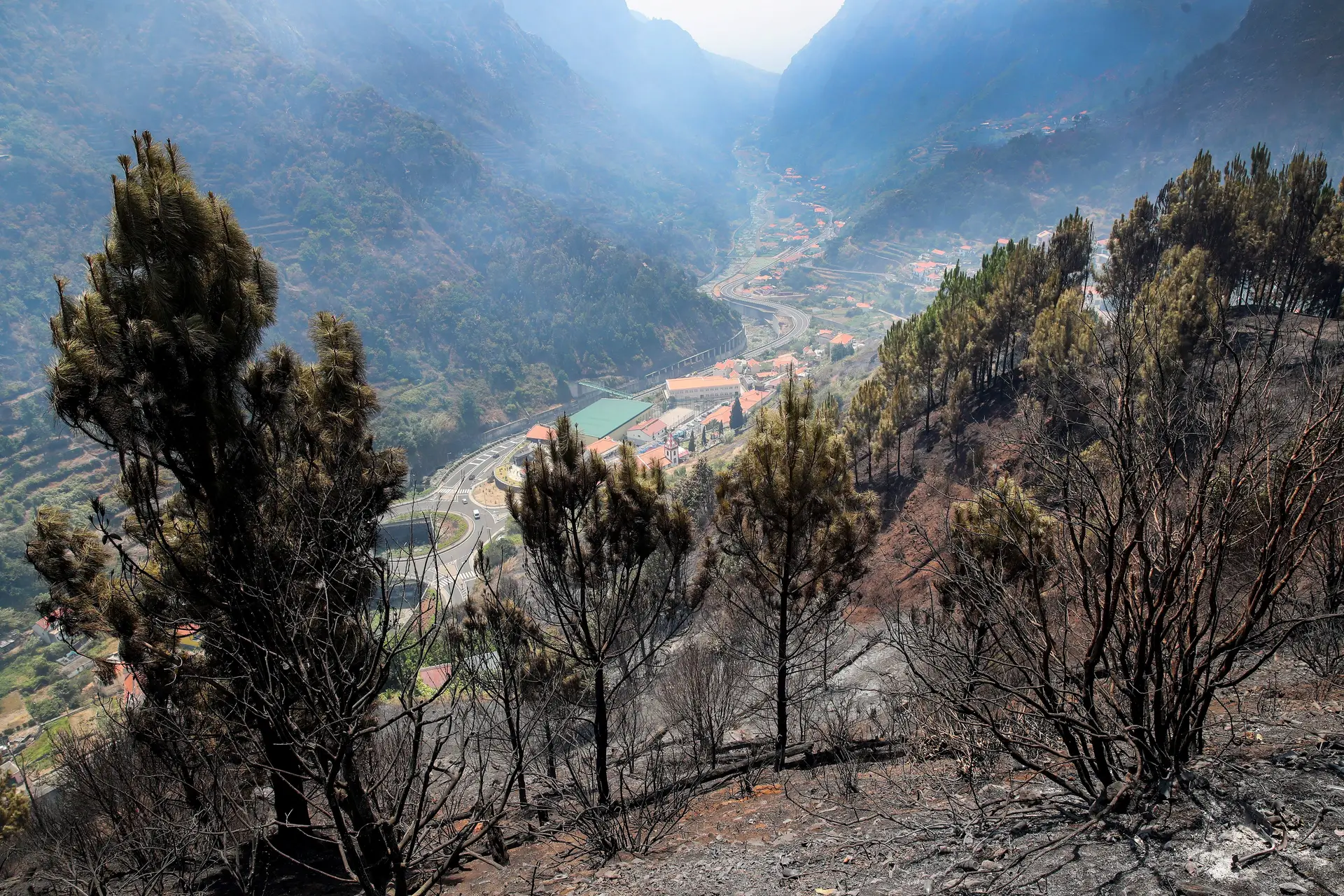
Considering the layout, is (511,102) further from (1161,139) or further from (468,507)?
(468,507)

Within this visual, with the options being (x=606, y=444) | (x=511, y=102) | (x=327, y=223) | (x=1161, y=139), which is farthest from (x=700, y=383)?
(x=511, y=102)

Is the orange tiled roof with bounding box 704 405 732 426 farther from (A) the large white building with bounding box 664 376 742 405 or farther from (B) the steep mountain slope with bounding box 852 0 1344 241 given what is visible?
(B) the steep mountain slope with bounding box 852 0 1344 241

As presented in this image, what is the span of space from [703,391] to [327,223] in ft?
229

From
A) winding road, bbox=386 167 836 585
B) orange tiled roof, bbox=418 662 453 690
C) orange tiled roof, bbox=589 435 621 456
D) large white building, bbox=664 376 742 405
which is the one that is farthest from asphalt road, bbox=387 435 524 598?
large white building, bbox=664 376 742 405

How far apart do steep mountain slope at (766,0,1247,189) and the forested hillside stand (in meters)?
82.3

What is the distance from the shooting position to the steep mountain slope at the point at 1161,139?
276 feet

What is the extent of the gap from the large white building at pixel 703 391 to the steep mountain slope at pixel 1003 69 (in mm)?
103461

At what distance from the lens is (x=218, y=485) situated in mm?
5223

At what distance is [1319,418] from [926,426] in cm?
2554

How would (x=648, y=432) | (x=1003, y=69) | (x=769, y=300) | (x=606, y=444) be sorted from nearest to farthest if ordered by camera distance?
1. (x=606, y=444)
2. (x=648, y=432)
3. (x=769, y=300)
4. (x=1003, y=69)

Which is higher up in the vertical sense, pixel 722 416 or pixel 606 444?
pixel 722 416

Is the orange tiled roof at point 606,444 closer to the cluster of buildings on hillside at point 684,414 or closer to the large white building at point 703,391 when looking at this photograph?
the cluster of buildings on hillside at point 684,414

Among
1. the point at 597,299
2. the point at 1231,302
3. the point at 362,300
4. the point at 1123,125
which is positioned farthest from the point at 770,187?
the point at 1231,302

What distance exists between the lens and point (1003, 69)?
6703 inches
